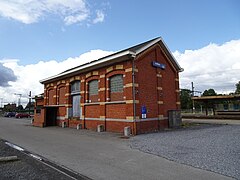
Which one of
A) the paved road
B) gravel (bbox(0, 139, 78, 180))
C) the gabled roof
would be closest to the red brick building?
the gabled roof

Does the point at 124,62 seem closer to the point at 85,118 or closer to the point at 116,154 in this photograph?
the point at 85,118

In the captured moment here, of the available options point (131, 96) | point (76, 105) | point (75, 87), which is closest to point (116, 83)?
point (131, 96)

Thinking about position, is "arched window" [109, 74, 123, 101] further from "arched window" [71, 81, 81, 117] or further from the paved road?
the paved road

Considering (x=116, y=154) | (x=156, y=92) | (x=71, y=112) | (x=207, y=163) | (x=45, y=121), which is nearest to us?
(x=207, y=163)

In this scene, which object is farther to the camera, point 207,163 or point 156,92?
point 156,92

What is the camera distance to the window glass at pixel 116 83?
56.4 ft

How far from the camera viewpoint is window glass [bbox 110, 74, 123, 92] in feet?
56.4

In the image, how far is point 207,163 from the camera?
7227 mm

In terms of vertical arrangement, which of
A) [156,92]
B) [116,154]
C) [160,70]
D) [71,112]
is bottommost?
[116,154]

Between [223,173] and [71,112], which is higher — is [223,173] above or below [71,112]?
below

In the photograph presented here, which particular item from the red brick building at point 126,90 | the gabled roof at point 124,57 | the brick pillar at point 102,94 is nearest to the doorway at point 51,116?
the red brick building at point 126,90

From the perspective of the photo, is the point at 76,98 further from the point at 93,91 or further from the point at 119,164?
the point at 119,164

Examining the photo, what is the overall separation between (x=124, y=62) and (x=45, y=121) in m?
13.2

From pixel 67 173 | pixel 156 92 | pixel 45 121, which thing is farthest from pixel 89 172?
pixel 45 121
